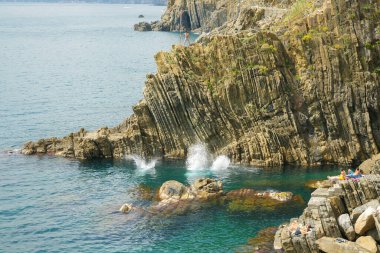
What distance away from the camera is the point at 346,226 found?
1875 inches

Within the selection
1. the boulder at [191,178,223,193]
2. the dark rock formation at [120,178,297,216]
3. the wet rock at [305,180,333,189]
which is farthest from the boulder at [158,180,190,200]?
the wet rock at [305,180,333,189]

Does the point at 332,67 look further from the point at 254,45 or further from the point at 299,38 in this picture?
the point at 254,45

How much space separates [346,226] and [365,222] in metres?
1.85

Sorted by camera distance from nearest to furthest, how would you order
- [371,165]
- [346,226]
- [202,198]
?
1. [346,226]
2. [202,198]
3. [371,165]

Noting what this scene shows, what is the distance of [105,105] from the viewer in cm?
11538

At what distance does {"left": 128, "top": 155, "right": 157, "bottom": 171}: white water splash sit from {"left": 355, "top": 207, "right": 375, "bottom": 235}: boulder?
34.6 meters

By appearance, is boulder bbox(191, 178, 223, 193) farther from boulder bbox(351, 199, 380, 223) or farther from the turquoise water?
boulder bbox(351, 199, 380, 223)

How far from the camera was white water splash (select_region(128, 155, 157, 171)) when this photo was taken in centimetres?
7600

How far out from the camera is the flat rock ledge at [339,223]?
46000mm

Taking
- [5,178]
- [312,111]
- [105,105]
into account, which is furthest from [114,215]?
[105,105]

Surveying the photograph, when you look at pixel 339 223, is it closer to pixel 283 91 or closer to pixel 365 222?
pixel 365 222

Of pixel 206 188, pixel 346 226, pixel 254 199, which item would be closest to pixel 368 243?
pixel 346 226

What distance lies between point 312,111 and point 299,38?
389 inches

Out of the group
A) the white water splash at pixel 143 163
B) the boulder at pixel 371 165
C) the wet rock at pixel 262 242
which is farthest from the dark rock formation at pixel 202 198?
the white water splash at pixel 143 163
